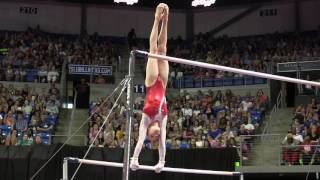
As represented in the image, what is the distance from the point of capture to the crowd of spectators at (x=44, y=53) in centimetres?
2006

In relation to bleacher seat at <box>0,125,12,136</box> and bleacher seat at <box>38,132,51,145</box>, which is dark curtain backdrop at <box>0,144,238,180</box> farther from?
bleacher seat at <box>38,132,51,145</box>

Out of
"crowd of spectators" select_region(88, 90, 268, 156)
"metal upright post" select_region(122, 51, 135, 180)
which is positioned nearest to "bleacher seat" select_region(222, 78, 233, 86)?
"crowd of spectators" select_region(88, 90, 268, 156)

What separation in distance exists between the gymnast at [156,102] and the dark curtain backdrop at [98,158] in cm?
697

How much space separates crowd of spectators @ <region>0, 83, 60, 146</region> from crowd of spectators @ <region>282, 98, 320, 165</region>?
7.31 m

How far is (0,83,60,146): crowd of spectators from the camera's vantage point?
15.4 meters

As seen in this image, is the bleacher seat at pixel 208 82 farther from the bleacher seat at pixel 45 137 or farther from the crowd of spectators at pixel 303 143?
the bleacher seat at pixel 45 137

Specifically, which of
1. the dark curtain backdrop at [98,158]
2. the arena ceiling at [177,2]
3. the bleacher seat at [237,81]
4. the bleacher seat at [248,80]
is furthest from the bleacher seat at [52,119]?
the arena ceiling at [177,2]

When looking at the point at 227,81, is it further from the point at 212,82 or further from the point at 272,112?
the point at 272,112

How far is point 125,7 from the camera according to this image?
26391 millimetres

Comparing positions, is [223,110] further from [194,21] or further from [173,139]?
[194,21]

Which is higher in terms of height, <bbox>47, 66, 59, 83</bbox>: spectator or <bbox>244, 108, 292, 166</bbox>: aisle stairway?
<bbox>47, 66, 59, 83</bbox>: spectator

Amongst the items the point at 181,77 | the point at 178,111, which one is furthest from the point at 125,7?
the point at 178,111

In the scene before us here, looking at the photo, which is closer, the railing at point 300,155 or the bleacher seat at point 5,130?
the railing at point 300,155

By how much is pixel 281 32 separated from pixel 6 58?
41.7 ft
